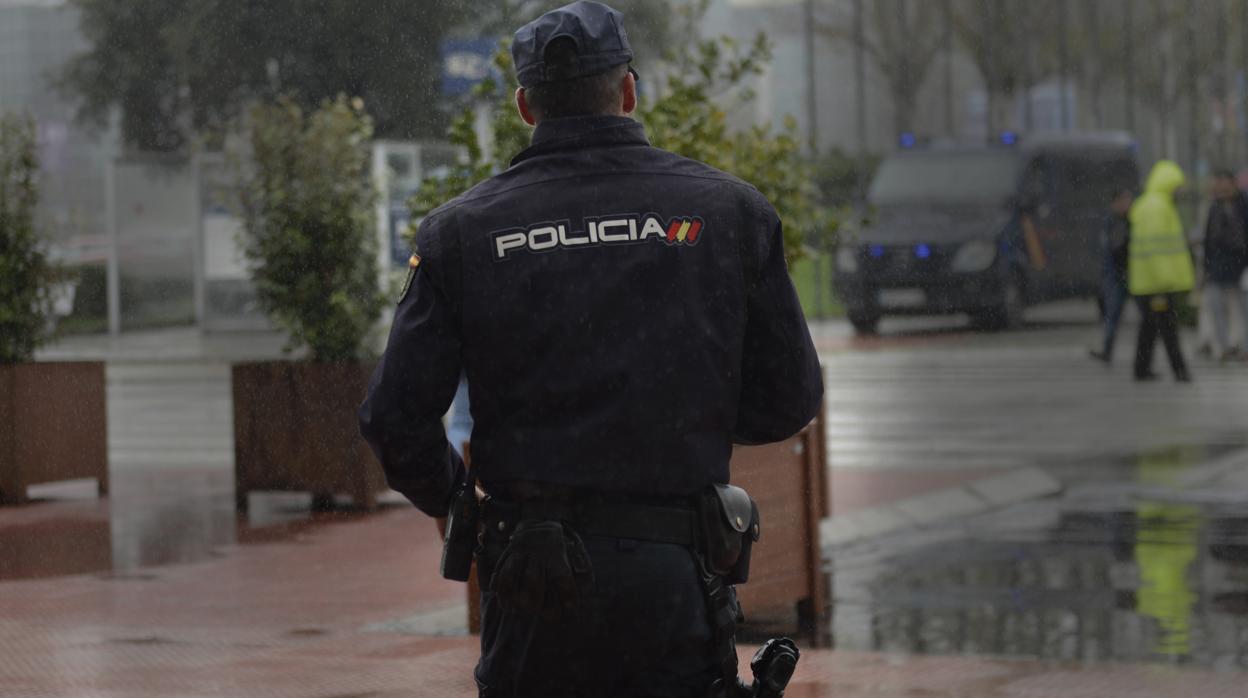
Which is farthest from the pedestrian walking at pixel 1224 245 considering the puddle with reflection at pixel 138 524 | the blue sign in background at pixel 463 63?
the puddle with reflection at pixel 138 524

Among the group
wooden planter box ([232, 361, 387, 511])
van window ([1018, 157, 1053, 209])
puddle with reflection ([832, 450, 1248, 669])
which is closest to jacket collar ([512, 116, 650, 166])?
puddle with reflection ([832, 450, 1248, 669])

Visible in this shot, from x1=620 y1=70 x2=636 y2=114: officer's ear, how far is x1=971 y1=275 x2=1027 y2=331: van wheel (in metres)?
21.9

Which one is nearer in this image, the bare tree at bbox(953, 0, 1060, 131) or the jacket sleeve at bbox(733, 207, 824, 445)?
the jacket sleeve at bbox(733, 207, 824, 445)

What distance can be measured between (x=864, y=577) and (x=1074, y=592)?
0.98 metres

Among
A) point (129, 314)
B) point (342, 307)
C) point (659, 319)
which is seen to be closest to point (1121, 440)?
point (342, 307)

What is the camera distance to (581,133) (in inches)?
133

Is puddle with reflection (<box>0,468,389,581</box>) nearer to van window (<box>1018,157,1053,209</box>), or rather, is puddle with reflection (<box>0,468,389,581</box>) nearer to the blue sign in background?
the blue sign in background

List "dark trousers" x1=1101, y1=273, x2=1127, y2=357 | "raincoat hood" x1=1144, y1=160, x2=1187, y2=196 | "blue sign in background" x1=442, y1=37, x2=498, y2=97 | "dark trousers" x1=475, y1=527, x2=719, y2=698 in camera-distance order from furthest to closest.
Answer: "blue sign in background" x1=442, y1=37, x2=498, y2=97
"dark trousers" x1=1101, y1=273, x2=1127, y2=357
"raincoat hood" x1=1144, y1=160, x2=1187, y2=196
"dark trousers" x1=475, y1=527, x2=719, y2=698

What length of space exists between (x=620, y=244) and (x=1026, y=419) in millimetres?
12307

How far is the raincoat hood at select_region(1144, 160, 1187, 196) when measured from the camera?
17.8 metres

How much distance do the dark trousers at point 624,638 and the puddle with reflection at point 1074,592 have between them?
11.8 ft

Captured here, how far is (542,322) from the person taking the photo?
329 centimetres

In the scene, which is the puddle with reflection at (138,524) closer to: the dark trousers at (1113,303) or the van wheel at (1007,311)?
the dark trousers at (1113,303)

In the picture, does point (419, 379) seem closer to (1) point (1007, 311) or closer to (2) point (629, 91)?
(2) point (629, 91)
